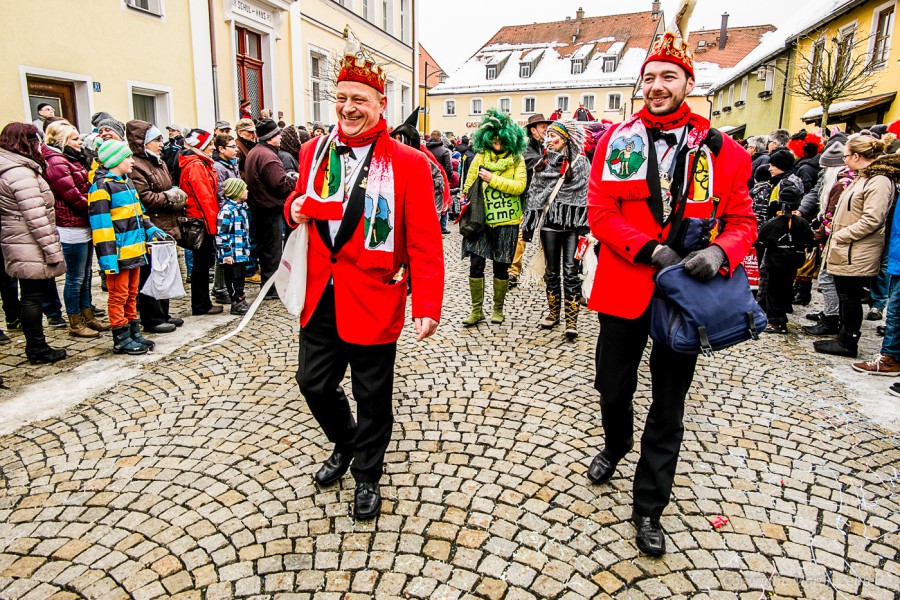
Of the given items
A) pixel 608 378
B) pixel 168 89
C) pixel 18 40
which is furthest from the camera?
pixel 168 89

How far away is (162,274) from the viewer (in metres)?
5.65

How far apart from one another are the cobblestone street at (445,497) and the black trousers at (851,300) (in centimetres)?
115

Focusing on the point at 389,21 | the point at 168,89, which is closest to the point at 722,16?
the point at 389,21

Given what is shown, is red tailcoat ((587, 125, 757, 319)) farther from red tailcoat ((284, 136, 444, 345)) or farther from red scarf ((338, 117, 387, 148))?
red scarf ((338, 117, 387, 148))

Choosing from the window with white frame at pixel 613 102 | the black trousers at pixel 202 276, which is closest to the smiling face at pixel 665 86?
the black trousers at pixel 202 276

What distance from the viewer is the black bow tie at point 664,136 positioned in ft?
8.67

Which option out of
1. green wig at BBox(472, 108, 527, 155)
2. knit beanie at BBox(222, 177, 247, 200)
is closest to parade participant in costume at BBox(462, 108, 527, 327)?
green wig at BBox(472, 108, 527, 155)

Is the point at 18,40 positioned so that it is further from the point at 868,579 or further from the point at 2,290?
the point at 868,579

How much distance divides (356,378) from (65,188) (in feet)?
14.3

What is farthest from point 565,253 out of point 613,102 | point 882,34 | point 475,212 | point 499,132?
point 613,102

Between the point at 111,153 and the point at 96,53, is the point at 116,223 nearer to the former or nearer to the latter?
the point at 111,153

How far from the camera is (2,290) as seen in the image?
18.5 feet

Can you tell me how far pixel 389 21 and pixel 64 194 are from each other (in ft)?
75.3

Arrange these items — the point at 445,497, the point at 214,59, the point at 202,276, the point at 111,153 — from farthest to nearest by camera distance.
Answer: the point at 214,59, the point at 202,276, the point at 111,153, the point at 445,497
